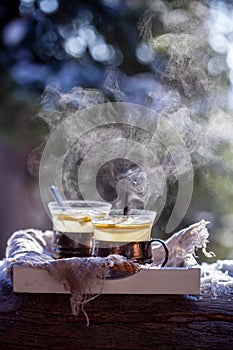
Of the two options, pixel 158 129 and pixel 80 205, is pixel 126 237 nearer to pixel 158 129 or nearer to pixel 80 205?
pixel 80 205

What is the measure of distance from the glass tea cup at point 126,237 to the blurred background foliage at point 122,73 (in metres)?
0.31

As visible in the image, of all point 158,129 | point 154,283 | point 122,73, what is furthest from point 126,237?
point 122,73

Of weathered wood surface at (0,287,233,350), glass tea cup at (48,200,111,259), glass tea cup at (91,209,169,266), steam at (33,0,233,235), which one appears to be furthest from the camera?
steam at (33,0,233,235)

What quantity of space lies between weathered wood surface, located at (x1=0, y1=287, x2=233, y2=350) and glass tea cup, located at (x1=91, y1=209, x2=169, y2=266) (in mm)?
109

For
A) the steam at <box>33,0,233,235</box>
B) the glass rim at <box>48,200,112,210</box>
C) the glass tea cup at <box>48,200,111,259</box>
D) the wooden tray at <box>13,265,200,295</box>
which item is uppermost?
the steam at <box>33,0,233,235</box>

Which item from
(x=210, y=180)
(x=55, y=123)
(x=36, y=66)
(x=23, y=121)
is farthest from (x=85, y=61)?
(x=210, y=180)

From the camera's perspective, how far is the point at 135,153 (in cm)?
134

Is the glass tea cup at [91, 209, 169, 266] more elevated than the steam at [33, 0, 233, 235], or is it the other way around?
the steam at [33, 0, 233, 235]

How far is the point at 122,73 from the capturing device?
1.76m

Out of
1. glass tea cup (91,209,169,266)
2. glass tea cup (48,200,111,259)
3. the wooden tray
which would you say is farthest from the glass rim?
the wooden tray

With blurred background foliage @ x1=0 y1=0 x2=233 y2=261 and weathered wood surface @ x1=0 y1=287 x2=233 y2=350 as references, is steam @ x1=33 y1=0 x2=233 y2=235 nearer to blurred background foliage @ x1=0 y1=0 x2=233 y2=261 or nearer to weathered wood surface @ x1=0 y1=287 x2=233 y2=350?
blurred background foliage @ x1=0 y1=0 x2=233 y2=261

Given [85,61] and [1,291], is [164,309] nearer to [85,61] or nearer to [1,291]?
[1,291]

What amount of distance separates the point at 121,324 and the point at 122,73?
0.98m

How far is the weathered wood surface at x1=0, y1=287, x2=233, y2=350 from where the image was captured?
0.97m
